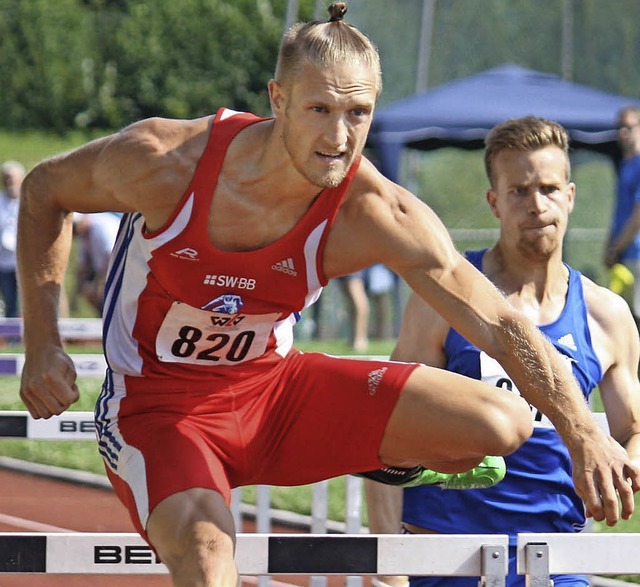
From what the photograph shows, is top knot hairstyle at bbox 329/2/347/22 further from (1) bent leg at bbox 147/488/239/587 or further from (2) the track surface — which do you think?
(2) the track surface

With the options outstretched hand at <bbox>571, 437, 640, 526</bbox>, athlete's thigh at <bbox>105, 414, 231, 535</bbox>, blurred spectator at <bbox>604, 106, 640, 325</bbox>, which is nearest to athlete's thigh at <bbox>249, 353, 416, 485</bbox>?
athlete's thigh at <bbox>105, 414, 231, 535</bbox>

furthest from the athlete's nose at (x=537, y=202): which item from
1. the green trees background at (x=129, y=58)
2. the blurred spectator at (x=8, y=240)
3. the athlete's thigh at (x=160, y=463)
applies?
the green trees background at (x=129, y=58)

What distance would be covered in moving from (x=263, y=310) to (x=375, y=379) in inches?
14.0

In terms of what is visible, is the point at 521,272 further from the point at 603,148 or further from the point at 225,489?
the point at 603,148

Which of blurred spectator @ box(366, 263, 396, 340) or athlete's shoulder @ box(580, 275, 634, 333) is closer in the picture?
athlete's shoulder @ box(580, 275, 634, 333)

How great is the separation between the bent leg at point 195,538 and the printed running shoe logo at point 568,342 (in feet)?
3.95

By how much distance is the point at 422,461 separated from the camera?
11.1 feet

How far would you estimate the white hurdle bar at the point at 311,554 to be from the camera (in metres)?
2.80

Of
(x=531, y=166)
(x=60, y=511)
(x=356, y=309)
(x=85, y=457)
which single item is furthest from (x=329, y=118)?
(x=356, y=309)

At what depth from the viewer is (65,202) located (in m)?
3.39

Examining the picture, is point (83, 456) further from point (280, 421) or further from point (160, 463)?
point (160, 463)

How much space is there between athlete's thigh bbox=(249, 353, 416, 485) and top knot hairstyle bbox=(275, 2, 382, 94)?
78 cm

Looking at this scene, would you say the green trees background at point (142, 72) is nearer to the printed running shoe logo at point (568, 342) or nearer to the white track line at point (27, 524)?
the white track line at point (27, 524)

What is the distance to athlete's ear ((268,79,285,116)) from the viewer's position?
3230 mm
